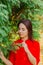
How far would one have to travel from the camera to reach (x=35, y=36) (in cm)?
466

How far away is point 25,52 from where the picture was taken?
386cm

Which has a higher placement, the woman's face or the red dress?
the woman's face

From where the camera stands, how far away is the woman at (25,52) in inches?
151

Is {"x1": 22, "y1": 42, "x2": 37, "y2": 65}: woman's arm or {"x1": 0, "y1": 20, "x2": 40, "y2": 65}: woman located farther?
{"x1": 0, "y1": 20, "x2": 40, "y2": 65}: woman

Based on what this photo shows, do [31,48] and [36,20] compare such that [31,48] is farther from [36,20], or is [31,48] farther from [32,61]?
[36,20]

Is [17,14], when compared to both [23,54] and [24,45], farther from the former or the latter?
[24,45]

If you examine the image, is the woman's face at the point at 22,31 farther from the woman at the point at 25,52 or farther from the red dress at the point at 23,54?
the red dress at the point at 23,54

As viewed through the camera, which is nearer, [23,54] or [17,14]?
[23,54]

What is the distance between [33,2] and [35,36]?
0.54m

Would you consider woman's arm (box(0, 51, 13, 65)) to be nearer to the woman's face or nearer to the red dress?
the red dress

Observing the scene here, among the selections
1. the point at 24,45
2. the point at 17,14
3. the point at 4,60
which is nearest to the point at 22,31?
the point at 24,45

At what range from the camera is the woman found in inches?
151

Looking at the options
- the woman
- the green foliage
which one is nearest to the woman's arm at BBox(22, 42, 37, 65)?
the woman

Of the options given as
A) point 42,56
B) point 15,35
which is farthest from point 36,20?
point 42,56
